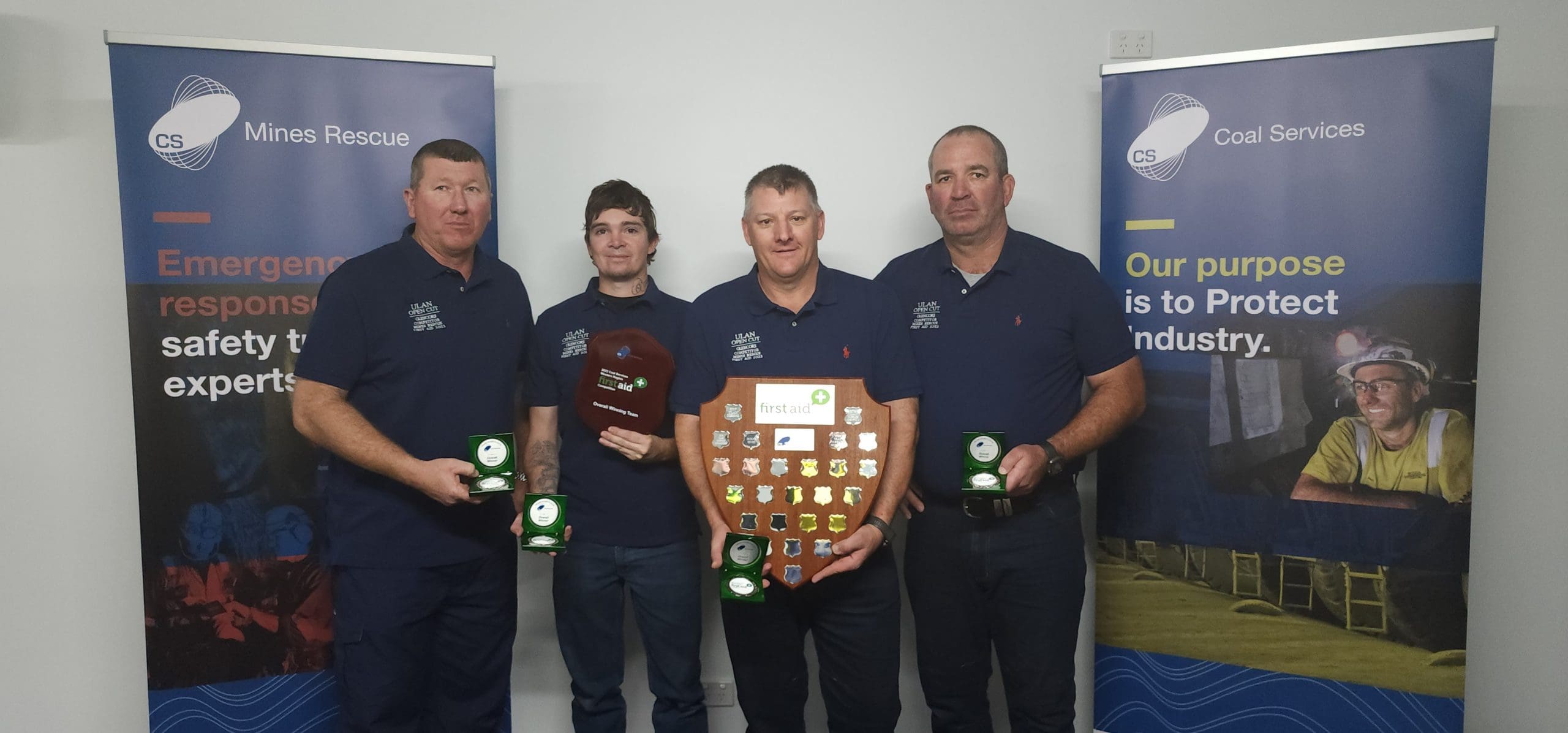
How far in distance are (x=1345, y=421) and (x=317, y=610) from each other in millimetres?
3375

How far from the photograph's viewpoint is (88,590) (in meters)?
3.13

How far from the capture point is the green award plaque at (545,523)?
236cm

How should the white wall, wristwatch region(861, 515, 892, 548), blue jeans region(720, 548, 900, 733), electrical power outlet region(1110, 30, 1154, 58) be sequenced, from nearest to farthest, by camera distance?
wristwatch region(861, 515, 892, 548) < blue jeans region(720, 548, 900, 733) < the white wall < electrical power outlet region(1110, 30, 1154, 58)

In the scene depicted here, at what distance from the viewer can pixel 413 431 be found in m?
2.45

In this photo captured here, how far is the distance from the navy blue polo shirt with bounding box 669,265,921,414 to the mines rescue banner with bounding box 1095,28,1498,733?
1070 mm

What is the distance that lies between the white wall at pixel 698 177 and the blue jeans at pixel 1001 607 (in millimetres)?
826

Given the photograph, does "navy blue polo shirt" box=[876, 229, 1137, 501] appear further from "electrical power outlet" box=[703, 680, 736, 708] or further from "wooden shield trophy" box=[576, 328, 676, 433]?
"electrical power outlet" box=[703, 680, 736, 708]

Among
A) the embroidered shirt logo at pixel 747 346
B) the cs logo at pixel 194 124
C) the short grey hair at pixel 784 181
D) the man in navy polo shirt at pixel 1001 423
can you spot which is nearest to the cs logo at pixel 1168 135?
the man in navy polo shirt at pixel 1001 423

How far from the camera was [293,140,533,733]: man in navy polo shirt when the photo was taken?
7.77ft

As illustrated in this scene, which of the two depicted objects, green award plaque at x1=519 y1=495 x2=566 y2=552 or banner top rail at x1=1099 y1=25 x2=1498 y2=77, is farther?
banner top rail at x1=1099 y1=25 x2=1498 y2=77

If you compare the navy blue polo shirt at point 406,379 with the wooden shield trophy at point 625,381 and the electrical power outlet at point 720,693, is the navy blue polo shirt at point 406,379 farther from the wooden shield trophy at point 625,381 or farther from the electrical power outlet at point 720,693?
the electrical power outlet at point 720,693

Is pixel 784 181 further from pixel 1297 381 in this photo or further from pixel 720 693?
pixel 720 693

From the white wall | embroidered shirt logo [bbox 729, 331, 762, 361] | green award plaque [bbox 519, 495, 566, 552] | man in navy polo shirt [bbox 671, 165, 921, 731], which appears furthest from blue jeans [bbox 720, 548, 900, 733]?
the white wall

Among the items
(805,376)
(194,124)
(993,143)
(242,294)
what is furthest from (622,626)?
(194,124)
